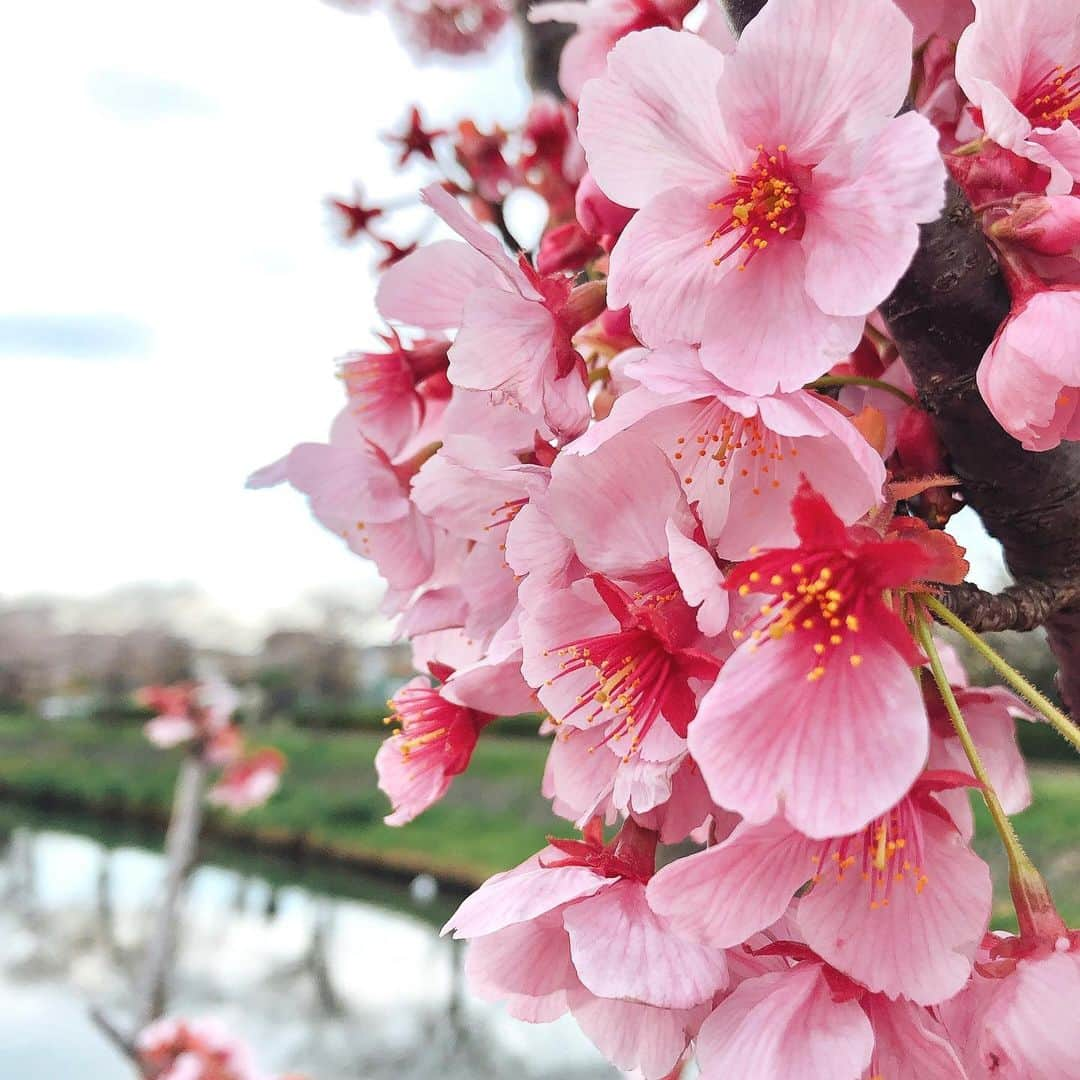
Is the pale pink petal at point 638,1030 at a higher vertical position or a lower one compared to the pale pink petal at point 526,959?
lower

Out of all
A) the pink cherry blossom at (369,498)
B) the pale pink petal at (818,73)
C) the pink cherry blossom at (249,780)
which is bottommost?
the pink cherry blossom at (249,780)

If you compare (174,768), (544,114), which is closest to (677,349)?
(544,114)

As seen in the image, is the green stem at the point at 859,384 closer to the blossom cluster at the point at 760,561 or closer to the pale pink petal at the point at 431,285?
the blossom cluster at the point at 760,561

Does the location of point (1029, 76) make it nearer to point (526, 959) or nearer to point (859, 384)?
point (859, 384)

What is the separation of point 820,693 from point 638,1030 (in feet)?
0.40

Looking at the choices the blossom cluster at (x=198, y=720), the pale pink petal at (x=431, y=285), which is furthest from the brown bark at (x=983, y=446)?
the blossom cluster at (x=198, y=720)

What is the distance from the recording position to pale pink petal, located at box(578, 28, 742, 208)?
0.75 feet

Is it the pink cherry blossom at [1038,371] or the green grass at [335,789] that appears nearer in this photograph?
the pink cherry blossom at [1038,371]

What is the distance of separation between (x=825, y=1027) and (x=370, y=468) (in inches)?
9.2

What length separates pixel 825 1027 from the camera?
0.68 ft

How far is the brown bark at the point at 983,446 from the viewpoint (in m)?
0.25

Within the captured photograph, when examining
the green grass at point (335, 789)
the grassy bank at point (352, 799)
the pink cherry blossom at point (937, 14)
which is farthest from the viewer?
the green grass at point (335, 789)

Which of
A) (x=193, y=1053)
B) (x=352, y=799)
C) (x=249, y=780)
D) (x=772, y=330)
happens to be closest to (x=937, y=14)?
(x=772, y=330)

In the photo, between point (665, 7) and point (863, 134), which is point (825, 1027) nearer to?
point (863, 134)
